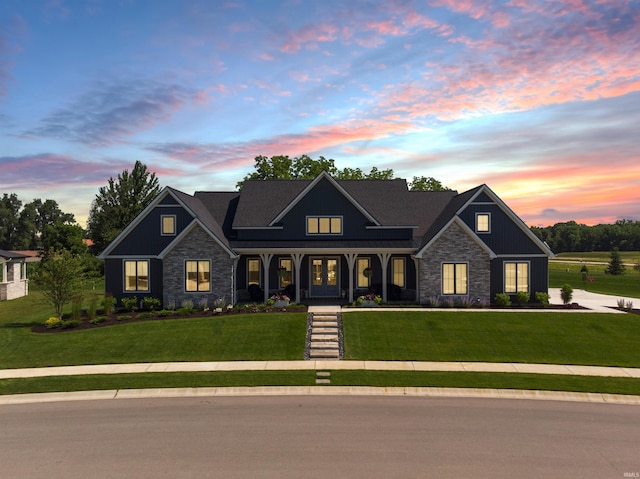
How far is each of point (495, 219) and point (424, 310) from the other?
853 cm

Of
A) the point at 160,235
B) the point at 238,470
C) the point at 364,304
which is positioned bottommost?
the point at 238,470

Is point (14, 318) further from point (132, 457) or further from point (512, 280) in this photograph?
point (512, 280)

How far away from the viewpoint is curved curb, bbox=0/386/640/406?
1480cm

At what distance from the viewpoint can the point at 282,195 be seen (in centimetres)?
3353

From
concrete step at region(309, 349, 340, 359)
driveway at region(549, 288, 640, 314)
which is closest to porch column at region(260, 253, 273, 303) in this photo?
concrete step at region(309, 349, 340, 359)

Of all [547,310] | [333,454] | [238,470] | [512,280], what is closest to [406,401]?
[333,454]

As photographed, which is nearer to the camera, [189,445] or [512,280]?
[189,445]

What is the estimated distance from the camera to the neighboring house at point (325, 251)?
2781 cm

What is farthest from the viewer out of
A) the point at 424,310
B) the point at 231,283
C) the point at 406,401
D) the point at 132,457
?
the point at 231,283

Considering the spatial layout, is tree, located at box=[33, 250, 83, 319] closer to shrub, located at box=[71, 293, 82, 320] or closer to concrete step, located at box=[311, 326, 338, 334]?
shrub, located at box=[71, 293, 82, 320]

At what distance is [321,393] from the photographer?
49.5ft

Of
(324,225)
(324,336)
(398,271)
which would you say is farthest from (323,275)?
(324,336)

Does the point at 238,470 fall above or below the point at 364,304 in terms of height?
below

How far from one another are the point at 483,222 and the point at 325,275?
35.0 feet
